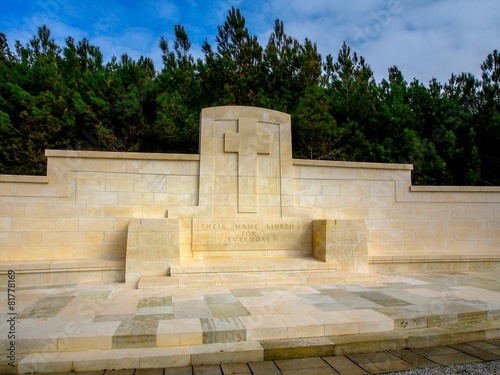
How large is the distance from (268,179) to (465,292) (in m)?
4.99

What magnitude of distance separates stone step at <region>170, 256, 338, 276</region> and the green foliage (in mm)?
8435

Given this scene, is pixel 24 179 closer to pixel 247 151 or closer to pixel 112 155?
pixel 112 155

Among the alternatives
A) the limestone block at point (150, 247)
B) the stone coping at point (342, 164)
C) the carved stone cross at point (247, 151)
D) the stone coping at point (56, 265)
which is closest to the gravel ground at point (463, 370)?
the limestone block at point (150, 247)

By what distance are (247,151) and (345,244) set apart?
3407 millimetres

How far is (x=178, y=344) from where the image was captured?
408 cm

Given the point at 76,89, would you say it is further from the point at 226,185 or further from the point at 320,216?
the point at 320,216

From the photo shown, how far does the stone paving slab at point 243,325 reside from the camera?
3900 millimetres

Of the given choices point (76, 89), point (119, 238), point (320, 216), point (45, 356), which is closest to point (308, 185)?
point (320, 216)

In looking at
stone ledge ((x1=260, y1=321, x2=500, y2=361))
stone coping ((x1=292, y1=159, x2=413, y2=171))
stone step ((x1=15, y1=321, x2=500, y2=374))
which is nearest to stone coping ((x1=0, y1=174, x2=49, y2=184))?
stone step ((x1=15, y1=321, x2=500, y2=374))

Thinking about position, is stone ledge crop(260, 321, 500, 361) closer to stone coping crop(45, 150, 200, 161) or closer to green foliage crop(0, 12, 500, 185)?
stone coping crop(45, 150, 200, 161)

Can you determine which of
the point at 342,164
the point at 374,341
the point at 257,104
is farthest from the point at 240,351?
the point at 257,104

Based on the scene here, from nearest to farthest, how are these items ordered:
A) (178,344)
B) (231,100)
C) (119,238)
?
(178,344) < (119,238) < (231,100)

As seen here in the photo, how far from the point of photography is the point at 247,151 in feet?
30.3

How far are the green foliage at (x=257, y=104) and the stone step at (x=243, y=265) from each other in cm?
844
